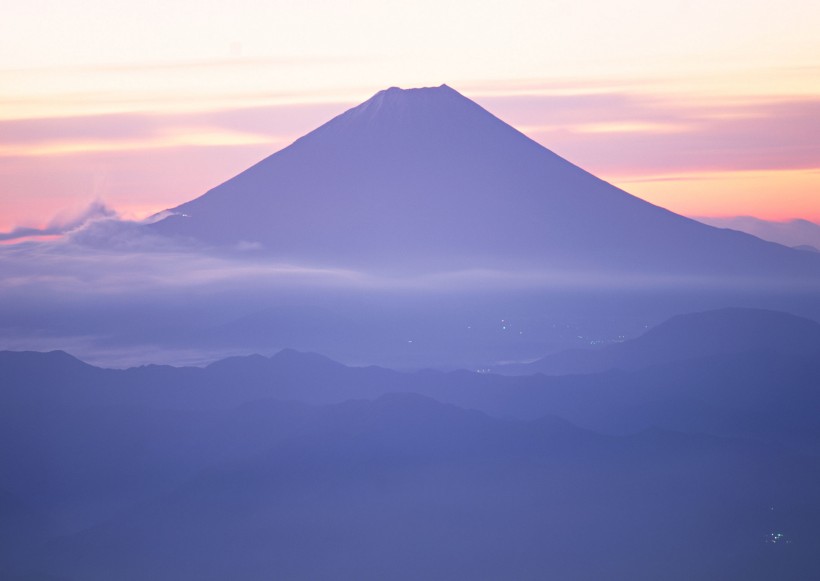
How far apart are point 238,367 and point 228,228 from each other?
35.5m

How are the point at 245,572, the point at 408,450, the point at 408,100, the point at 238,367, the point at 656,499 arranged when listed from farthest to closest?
the point at 408,100
the point at 238,367
the point at 408,450
the point at 656,499
the point at 245,572

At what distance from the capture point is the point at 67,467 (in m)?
114

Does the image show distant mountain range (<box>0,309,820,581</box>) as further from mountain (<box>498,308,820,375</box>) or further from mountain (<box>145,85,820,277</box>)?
mountain (<box>145,85,820,277</box>)

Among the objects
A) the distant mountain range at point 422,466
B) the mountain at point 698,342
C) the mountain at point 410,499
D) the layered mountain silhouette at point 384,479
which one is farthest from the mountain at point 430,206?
the mountain at point 410,499

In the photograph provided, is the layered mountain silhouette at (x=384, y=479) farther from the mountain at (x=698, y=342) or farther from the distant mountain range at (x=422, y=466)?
the mountain at (x=698, y=342)

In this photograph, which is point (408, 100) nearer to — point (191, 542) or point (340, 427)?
point (340, 427)

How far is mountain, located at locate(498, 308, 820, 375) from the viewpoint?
130875 mm

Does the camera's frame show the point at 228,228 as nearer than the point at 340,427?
No

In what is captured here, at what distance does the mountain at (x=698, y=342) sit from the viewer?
429 feet

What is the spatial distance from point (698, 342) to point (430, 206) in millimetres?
47662

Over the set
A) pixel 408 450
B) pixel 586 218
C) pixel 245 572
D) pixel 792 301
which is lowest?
pixel 245 572

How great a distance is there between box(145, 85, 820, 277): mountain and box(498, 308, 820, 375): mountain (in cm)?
2054

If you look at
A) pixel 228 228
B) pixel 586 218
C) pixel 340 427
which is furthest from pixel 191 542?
pixel 586 218

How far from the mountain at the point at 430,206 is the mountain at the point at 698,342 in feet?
67.4
